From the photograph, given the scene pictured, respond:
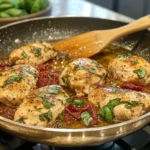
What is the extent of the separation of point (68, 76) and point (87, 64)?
106 mm

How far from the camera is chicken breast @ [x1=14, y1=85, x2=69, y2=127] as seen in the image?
108 cm

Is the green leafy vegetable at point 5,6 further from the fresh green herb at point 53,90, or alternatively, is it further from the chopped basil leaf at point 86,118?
the chopped basil leaf at point 86,118

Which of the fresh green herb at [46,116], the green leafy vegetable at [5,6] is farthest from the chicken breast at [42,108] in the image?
the green leafy vegetable at [5,6]

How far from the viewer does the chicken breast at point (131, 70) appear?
1.33m

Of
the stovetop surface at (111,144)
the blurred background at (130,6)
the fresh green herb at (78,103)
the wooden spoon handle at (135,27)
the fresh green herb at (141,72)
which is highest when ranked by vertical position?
the wooden spoon handle at (135,27)

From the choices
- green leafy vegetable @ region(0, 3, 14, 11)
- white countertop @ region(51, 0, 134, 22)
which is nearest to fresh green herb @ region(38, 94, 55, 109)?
green leafy vegetable @ region(0, 3, 14, 11)

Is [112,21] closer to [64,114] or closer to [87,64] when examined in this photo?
[87,64]

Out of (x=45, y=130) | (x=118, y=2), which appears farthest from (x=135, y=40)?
(x=118, y=2)

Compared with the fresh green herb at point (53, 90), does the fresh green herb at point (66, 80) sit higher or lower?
lower

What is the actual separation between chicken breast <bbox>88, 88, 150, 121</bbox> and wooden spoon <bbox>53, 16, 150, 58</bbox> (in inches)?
15.6

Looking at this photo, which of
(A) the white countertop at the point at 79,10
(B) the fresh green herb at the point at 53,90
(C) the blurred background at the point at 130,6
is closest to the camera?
(B) the fresh green herb at the point at 53,90

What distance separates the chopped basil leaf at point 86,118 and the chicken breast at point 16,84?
24 cm

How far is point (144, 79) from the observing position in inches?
52.2

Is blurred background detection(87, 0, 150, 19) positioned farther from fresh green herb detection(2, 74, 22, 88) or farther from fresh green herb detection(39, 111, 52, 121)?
fresh green herb detection(39, 111, 52, 121)
